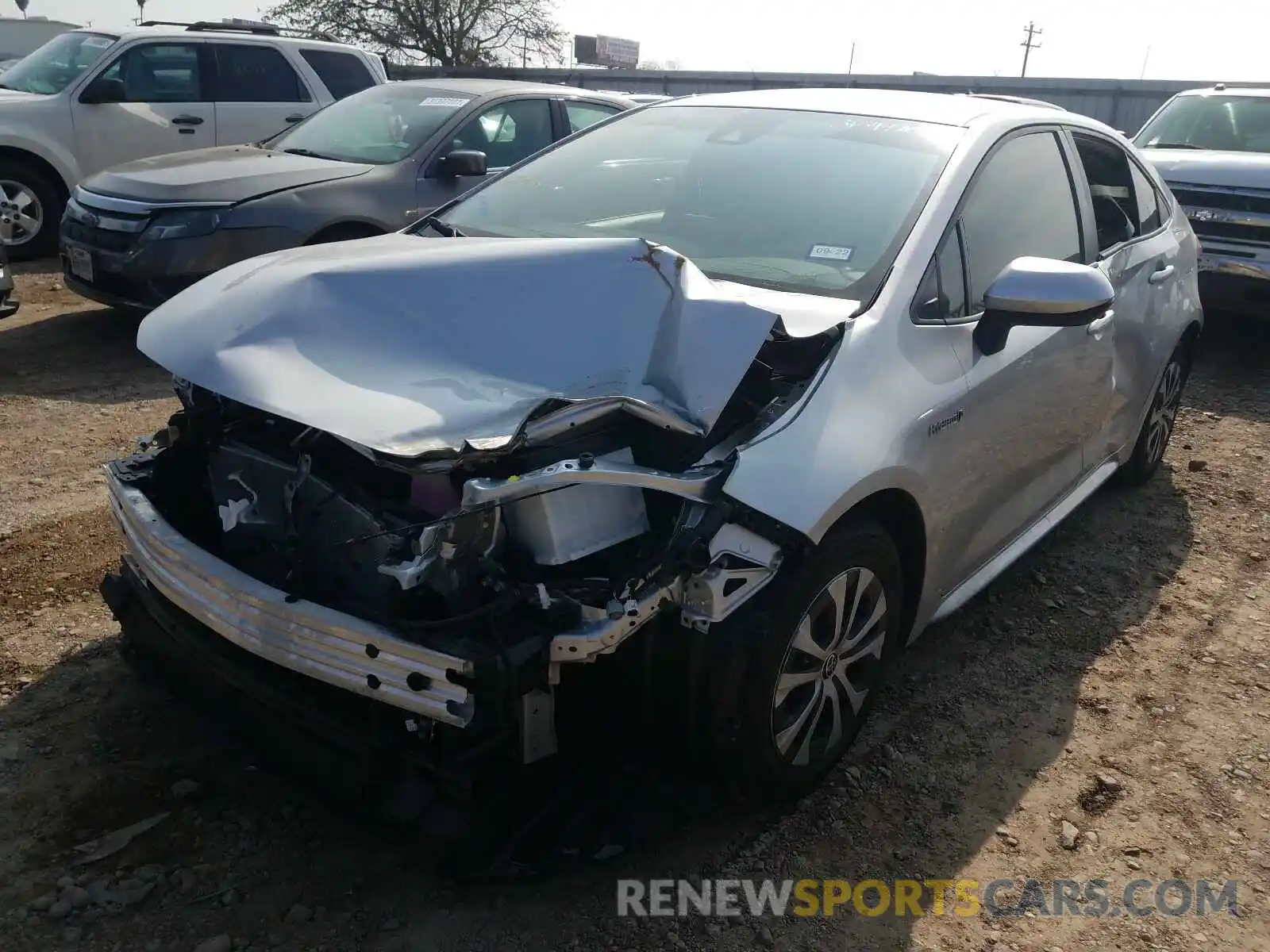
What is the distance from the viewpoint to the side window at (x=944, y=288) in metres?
2.90

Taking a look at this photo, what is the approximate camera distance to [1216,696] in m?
3.46

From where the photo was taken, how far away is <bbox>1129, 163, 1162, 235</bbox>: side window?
4434 millimetres

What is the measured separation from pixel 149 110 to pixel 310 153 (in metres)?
3.13

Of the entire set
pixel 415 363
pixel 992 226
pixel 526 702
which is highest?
pixel 992 226

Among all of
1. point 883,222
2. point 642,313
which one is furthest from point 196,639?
point 883,222

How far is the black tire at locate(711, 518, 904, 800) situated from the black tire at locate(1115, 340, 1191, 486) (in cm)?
260

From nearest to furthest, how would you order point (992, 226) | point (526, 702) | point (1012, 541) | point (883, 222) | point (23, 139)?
point (526, 702)
point (883, 222)
point (992, 226)
point (1012, 541)
point (23, 139)

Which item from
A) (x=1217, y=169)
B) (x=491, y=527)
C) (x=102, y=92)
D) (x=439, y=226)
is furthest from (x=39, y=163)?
(x=1217, y=169)

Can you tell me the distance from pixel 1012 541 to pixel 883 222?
126 cm

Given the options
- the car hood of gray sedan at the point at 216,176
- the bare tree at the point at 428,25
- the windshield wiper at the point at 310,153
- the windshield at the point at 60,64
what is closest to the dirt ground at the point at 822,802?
the car hood of gray sedan at the point at 216,176

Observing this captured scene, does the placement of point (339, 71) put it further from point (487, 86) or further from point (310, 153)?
point (310, 153)

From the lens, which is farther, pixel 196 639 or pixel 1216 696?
pixel 1216 696

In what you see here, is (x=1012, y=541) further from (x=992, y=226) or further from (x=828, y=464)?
(x=828, y=464)

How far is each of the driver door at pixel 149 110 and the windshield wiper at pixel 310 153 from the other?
2.67 meters
